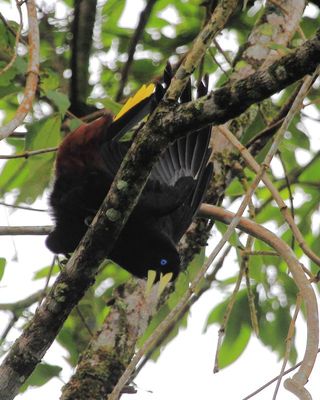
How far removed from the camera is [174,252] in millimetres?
3822

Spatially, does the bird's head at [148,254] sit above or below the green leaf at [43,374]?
above

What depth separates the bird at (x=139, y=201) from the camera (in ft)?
12.3

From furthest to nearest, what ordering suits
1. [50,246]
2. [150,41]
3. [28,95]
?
[150,41] < [50,246] < [28,95]

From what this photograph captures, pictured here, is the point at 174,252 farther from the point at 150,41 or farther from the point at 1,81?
the point at 150,41

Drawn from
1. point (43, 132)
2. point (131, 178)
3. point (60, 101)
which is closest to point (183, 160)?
point (43, 132)

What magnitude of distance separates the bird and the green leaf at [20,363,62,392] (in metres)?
0.48

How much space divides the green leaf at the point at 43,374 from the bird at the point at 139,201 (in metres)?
0.48

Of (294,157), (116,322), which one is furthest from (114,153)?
(294,157)

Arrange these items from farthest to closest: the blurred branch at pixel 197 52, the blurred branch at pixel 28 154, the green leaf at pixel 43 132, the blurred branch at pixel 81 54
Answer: the blurred branch at pixel 81 54, the green leaf at pixel 43 132, the blurred branch at pixel 28 154, the blurred branch at pixel 197 52

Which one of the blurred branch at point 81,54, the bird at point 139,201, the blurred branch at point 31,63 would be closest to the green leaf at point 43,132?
the bird at point 139,201

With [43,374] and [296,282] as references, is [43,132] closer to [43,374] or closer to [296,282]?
[43,374]

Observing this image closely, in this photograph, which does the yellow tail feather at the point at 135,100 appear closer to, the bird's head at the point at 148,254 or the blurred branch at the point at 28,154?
the blurred branch at the point at 28,154

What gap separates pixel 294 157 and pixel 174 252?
1753 mm

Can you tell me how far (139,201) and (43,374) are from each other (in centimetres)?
83
